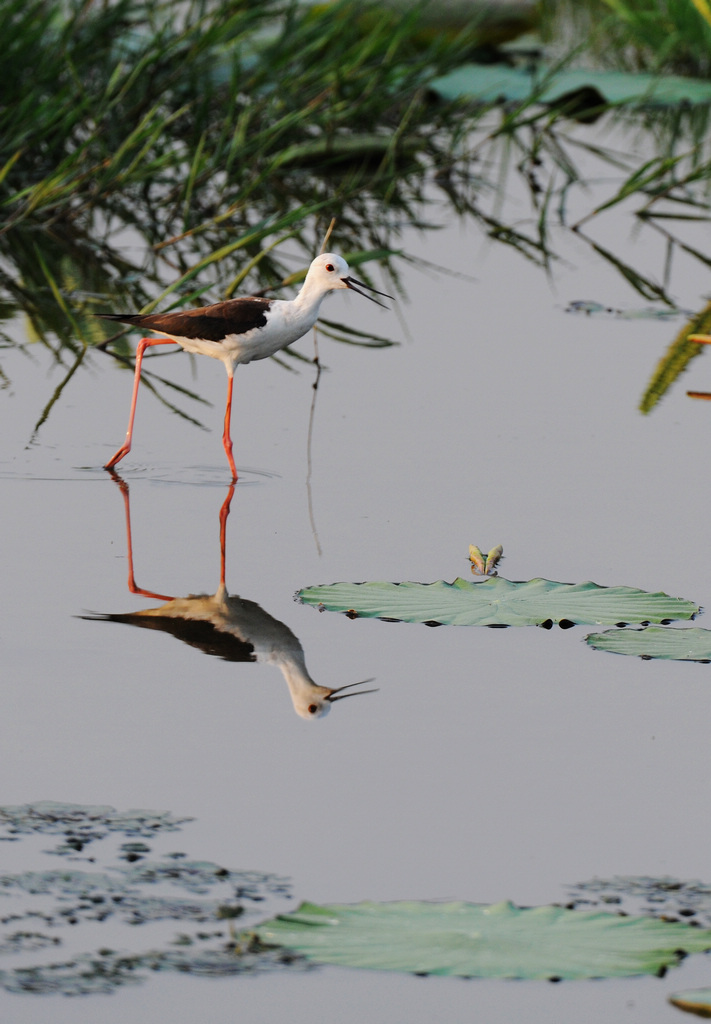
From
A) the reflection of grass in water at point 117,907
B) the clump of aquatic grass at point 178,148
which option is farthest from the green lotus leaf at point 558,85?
the reflection of grass in water at point 117,907

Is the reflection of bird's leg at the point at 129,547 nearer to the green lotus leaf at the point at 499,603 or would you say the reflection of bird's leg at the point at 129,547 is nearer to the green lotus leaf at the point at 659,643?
the green lotus leaf at the point at 499,603

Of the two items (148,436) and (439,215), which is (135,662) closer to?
(148,436)

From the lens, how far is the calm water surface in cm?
323

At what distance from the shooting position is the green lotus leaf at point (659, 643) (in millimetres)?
4387

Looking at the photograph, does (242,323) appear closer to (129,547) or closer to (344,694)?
(129,547)

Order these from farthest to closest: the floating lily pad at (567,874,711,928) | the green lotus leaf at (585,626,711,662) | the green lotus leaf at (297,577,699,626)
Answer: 1. the green lotus leaf at (297,577,699,626)
2. the green lotus leaf at (585,626,711,662)
3. the floating lily pad at (567,874,711,928)

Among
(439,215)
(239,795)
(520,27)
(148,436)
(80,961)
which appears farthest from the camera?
(520,27)

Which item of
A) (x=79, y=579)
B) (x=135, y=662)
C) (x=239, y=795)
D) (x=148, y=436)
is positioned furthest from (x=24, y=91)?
(x=239, y=795)

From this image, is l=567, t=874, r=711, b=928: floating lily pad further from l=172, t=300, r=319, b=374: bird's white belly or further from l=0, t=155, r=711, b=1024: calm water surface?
l=172, t=300, r=319, b=374: bird's white belly

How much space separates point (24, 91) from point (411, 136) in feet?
12.1

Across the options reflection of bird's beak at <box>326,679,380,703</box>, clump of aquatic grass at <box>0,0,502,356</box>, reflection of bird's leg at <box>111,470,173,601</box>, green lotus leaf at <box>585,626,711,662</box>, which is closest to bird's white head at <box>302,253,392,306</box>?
reflection of bird's leg at <box>111,470,173,601</box>

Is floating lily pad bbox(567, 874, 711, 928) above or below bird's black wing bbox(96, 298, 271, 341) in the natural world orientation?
below

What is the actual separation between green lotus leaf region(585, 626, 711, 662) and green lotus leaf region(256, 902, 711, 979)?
143 cm

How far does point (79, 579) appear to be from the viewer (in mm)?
4969
